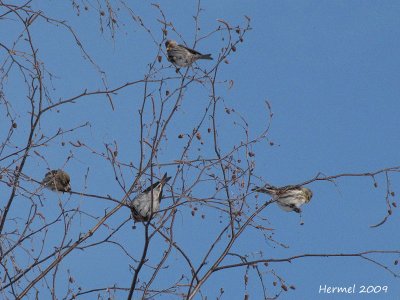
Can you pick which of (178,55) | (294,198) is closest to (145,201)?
(294,198)

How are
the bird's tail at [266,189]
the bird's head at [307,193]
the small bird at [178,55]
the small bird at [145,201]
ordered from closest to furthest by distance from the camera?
1. the small bird at [145,201]
2. the bird's tail at [266,189]
3. the small bird at [178,55]
4. the bird's head at [307,193]

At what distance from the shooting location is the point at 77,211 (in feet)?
14.8

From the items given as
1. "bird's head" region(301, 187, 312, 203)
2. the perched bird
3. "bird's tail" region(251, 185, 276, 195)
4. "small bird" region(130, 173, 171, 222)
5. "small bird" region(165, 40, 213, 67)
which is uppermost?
"small bird" region(165, 40, 213, 67)

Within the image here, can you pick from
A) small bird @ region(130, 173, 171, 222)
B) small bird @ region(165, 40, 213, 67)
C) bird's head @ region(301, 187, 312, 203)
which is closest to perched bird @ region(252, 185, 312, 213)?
bird's head @ region(301, 187, 312, 203)

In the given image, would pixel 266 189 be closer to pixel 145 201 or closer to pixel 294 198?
pixel 145 201

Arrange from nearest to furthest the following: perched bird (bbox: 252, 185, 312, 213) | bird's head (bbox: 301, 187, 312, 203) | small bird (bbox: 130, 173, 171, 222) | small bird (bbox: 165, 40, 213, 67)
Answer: small bird (bbox: 130, 173, 171, 222) < perched bird (bbox: 252, 185, 312, 213) < small bird (bbox: 165, 40, 213, 67) < bird's head (bbox: 301, 187, 312, 203)

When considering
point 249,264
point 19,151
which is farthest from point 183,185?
point 19,151

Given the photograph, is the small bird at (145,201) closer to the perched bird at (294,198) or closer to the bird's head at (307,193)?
the perched bird at (294,198)

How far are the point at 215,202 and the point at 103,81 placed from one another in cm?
105

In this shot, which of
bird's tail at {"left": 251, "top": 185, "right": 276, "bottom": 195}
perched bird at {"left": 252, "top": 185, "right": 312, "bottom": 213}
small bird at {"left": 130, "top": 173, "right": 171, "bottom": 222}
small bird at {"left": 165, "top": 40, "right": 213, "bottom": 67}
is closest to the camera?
small bird at {"left": 130, "top": 173, "right": 171, "bottom": 222}

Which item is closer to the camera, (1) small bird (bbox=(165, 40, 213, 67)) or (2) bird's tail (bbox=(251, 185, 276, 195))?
(2) bird's tail (bbox=(251, 185, 276, 195))

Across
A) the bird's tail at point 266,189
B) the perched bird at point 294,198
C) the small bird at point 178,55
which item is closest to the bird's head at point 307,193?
the perched bird at point 294,198

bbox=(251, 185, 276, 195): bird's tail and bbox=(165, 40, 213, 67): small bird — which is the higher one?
bbox=(165, 40, 213, 67): small bird

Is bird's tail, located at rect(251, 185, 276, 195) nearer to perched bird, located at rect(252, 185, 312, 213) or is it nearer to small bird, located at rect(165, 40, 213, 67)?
perched bird, located at rect(252, 185, 312, 213)
